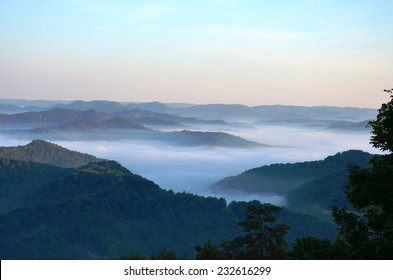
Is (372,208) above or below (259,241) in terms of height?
above

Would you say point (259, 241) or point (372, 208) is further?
point (259, 241)

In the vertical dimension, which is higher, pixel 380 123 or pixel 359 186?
pixel 380 123

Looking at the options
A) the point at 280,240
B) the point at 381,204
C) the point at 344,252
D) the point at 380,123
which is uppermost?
the point at 380,123

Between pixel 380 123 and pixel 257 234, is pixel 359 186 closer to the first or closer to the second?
pixel 380 123

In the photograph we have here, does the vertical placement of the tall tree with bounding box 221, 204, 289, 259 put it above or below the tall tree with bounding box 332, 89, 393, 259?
below

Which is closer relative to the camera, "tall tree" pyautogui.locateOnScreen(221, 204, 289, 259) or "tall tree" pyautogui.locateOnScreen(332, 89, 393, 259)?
"tall tree" pyautogui.locateOnScreen(332, 89, 393, 259)

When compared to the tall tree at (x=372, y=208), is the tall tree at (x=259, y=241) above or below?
below

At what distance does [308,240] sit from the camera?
23297mm

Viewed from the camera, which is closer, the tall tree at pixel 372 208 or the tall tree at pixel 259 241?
the tall tree at pixel 372 208
